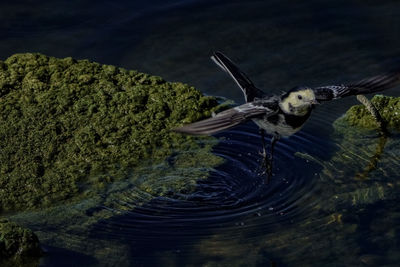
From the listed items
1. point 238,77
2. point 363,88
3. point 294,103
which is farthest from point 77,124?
point 363,88

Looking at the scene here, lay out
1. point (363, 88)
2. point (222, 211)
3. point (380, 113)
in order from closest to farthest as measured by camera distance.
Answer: point (222, 211), point (363, 88), point (380, 113)

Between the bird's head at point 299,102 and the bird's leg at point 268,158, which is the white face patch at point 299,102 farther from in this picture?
the bird's leg at point 268,158

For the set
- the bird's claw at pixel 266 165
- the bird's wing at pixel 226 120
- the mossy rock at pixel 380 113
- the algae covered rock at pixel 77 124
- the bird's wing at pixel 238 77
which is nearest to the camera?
the bird's wing at pixel 226 120

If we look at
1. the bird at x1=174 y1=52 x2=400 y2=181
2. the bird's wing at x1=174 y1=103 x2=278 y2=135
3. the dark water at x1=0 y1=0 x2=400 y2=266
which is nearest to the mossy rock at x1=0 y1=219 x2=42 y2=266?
the dark water at x1=0 y1=0 x2=400 y2=266

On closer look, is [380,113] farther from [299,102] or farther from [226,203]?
[226,203]

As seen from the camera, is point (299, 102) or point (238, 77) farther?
point (238, 77)

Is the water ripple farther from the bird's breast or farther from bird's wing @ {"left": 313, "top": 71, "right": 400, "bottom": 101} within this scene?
bird's wing @ {"left": 313, "top": 71, "right": 400, "bottom": 101}

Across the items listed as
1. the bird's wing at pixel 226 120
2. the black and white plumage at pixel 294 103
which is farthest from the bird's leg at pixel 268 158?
the bird's wing at pixel 226 120
